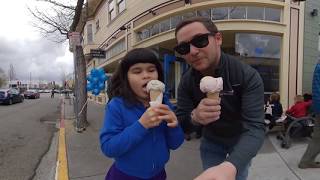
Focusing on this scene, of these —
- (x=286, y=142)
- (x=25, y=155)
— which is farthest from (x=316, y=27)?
(x=25, y=155)

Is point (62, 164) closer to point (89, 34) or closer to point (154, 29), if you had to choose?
point (154, 29)

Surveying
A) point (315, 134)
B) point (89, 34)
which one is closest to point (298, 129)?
point (315, 134)

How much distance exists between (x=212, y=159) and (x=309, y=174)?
3597 millimetres

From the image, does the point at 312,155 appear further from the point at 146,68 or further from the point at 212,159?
the point at 146,68

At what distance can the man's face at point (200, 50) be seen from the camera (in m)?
2.08

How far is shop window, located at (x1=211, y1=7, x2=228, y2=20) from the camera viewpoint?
11.8m

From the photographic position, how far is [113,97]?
8.12 ft

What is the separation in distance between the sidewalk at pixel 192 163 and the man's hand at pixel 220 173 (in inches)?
160

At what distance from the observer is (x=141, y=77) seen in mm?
2307

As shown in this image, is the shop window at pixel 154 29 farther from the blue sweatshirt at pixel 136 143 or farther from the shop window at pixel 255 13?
the blue sweatshirt at pixel 136 143

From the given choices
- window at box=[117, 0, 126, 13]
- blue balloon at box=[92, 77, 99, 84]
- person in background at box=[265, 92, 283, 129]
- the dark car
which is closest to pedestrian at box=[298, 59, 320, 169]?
person in background at box=[265, 92, 283, 129]

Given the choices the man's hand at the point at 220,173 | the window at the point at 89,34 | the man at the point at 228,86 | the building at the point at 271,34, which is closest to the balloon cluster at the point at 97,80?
the building at the point at 271,34

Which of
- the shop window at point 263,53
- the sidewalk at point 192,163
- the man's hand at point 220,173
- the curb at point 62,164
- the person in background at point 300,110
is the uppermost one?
the shop window at point 263,53

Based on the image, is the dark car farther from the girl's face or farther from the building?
the girl's face
